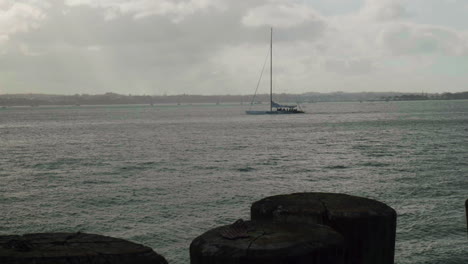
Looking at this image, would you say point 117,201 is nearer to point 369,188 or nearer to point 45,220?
point 45,220

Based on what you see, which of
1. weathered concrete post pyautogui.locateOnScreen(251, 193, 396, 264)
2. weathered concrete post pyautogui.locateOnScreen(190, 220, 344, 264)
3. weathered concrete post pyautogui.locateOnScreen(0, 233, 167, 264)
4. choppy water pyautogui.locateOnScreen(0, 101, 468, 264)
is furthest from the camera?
choppy water pyautogui.locateOnScreen(0, 101, 468, 264)

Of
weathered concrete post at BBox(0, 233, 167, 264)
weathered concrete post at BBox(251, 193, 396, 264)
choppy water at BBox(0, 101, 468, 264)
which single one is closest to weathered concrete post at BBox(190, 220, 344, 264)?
weathered concrete post at BBox(0, 233, 167, 264)

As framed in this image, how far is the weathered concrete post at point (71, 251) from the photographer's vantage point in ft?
8.44

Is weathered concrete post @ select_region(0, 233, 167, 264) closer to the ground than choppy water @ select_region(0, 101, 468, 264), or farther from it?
farther from it

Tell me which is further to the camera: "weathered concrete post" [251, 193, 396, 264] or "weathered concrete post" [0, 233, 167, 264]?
"weathered concrete post" [251, 193, 396, 264]

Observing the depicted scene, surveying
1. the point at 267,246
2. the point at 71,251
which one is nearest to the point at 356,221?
the point at 267,246

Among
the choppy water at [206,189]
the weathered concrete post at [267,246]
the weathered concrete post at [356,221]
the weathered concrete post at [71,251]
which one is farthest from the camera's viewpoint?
the choppy water at [206,189]

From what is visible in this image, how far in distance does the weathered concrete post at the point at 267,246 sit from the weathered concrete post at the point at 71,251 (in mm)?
323

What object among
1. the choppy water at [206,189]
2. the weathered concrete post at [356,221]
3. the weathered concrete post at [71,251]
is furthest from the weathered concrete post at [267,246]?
the choppy water at [206,189]

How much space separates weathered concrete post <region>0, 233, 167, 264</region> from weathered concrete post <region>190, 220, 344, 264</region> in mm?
323

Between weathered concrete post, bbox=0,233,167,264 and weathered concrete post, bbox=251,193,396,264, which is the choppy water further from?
weathered concrete post, bbox=0,233,167,264

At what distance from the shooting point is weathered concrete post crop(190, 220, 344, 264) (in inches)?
106

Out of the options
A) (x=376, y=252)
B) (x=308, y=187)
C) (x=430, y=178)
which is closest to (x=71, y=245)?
(x=376, y=252)

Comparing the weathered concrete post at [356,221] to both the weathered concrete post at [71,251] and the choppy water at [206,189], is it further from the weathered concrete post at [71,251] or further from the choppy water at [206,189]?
Answer: the choppy water at [206,189]
